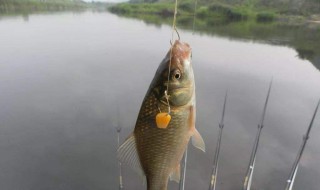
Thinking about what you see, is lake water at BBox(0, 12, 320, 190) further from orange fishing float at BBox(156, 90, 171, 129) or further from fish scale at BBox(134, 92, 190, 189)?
orange fishing float at BBox(156, 90, 171, 129)

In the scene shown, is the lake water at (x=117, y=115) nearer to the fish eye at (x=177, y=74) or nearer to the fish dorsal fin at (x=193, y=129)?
the fish dorsal fin at (x=193, y=129)

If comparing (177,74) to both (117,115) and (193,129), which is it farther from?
(117,115)

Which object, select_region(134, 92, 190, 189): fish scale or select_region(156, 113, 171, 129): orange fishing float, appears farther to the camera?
select_region(134, 92, 190, 189): fish scale

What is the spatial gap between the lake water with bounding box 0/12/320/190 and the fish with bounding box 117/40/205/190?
332 centimetres

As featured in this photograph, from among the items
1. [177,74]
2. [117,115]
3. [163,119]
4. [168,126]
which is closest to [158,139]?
[168,126]

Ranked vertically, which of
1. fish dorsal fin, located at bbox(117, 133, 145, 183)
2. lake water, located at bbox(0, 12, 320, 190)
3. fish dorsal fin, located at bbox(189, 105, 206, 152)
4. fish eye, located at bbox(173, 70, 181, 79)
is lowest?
lake water, located at bbox(0, 12, 320, 190)

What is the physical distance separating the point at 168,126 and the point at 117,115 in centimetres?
658

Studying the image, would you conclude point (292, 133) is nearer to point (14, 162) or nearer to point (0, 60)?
point (14, 162)

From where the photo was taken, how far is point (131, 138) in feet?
6.88

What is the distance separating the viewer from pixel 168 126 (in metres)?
1.98

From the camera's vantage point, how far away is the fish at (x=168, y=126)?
6.10ft

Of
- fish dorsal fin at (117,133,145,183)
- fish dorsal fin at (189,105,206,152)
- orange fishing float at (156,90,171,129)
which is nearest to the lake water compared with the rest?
fish dorsal fin at (117,133,145,183)

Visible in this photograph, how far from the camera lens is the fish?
6.10 feet

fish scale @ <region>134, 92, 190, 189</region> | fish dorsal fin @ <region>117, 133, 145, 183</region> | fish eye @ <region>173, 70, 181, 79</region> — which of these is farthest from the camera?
fish dorsal fin @ <region>117, 133, 145, 183</region>
